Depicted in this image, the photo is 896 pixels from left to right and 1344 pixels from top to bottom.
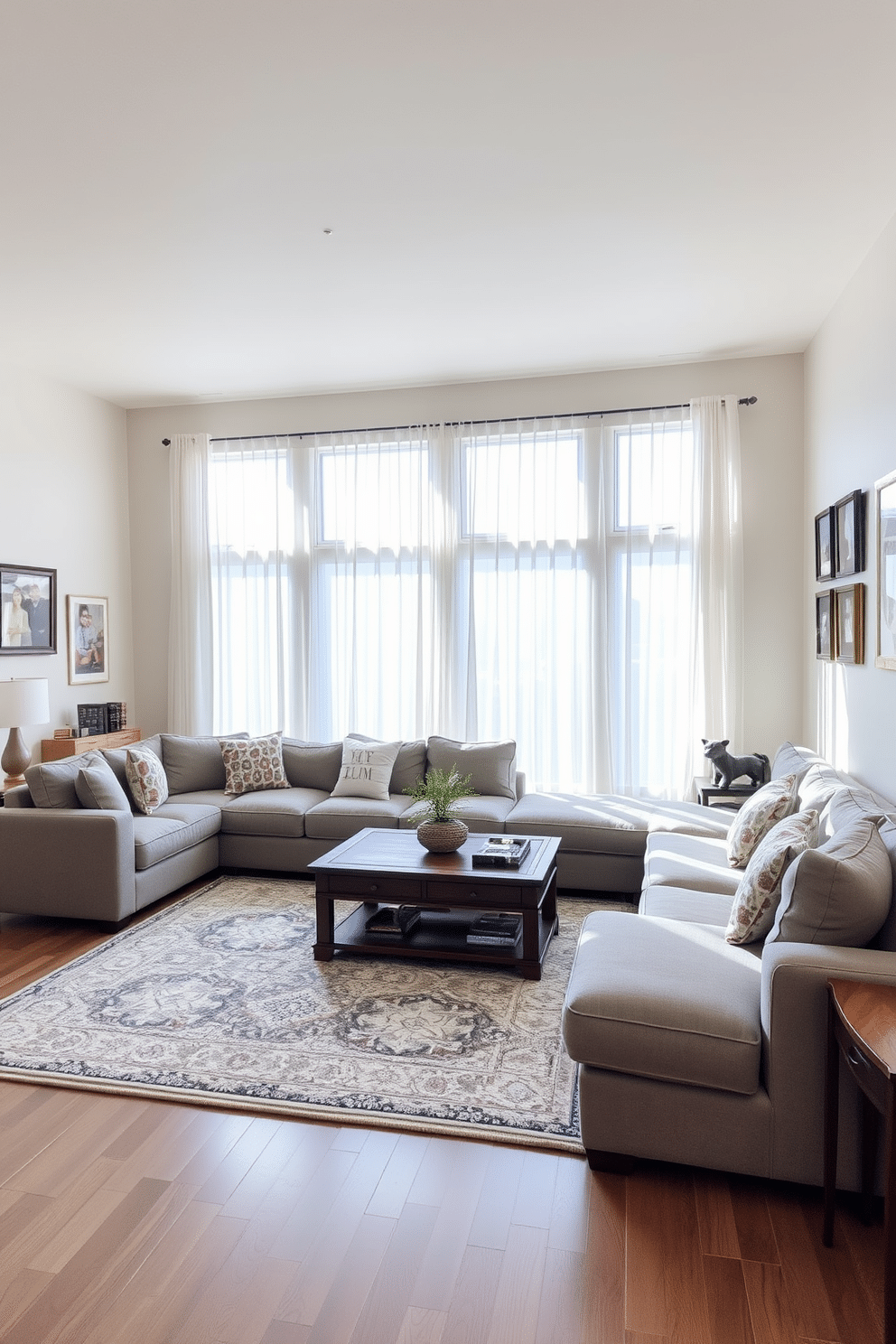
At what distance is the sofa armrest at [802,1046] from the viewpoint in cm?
211

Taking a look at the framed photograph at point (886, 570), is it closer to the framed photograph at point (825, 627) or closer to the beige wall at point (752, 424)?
the framed photograph at point (825, 627)

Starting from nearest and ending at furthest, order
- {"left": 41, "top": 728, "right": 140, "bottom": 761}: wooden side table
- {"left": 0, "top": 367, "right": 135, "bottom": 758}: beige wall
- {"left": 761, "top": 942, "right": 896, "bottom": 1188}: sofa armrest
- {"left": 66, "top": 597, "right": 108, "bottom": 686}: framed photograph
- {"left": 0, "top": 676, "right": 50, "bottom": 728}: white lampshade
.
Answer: {"left": 761, "top": 942, "right": 896, "bottom": 1188}: sofa armrest → {"left": 0, "top": 676, "right": 50, "bottom": 728}: white lampshade → {"left": 0, "top": 367, "right": 135, "bottom": 758}: beige wall → {"left": 41, "top": 728, "right": 140, "bottom": 761}: wooden side table → {"left": 66, "top": 597, "right": 108, "bottom": 686}: framed photograph

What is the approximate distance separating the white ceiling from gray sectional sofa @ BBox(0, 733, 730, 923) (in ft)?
8.34

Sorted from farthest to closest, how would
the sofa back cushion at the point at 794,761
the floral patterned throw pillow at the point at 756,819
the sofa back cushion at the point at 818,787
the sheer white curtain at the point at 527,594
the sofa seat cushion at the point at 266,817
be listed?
1. the sheer white curtain at the point at 527,594
2. the sofa seat cushion at the point at 266,817
3. the sofa back cushion at the point at 794,761
4. the floral patterned throw pillow at the point at 756,819
5. the sofa back cushion at the point at 818,787

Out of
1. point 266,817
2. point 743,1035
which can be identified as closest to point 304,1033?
point 743,1035

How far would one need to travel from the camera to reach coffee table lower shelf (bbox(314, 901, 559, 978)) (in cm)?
360

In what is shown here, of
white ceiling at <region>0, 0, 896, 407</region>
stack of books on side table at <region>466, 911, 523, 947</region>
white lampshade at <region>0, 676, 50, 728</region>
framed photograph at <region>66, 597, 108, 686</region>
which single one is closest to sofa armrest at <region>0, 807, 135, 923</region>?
white lampshade at <region>0, 676, 50, 728</region>

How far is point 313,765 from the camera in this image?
5.59 metres

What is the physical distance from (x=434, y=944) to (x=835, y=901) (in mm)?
1905

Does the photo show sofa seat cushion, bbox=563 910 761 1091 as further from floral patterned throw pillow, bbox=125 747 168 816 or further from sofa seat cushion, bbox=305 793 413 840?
floral patterned throw pillow, bbox=125 747 168 816

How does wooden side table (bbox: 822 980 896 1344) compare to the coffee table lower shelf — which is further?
the coffee table lower shelf

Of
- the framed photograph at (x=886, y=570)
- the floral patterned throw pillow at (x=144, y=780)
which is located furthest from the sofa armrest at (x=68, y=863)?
the framed photograph at (x=886, y=570)

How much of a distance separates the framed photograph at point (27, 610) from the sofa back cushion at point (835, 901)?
4.79 m

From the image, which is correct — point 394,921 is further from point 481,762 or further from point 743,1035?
point 743,1035
